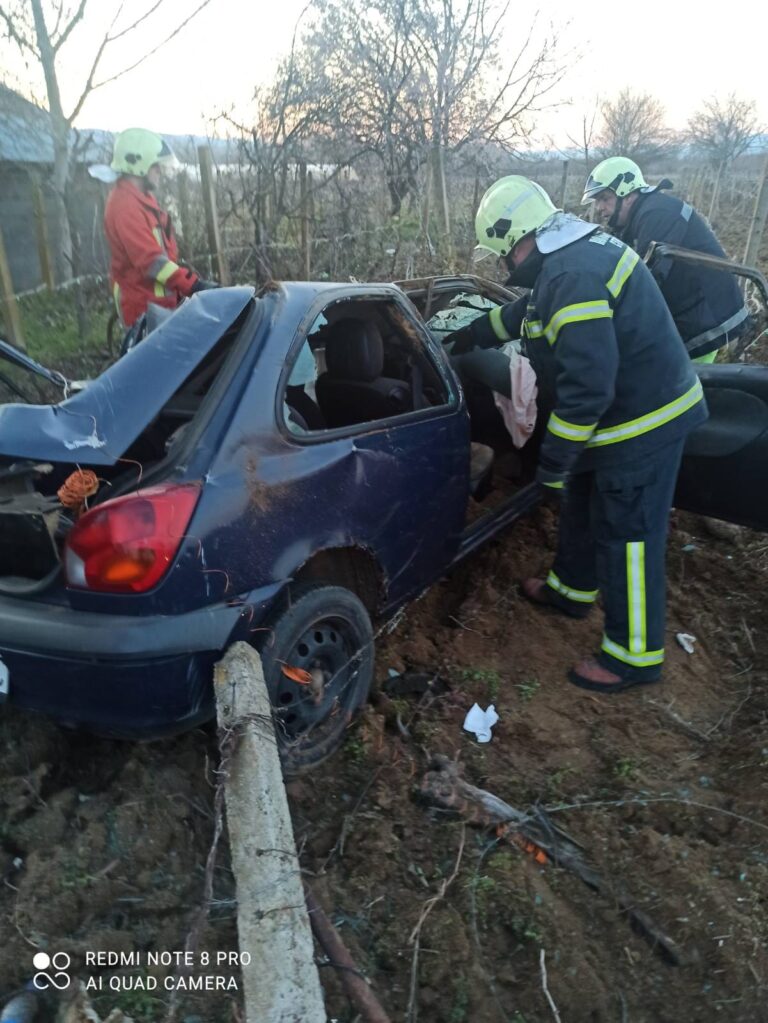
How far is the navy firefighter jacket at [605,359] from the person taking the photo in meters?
2.83

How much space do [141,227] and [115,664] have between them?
11.3 feet

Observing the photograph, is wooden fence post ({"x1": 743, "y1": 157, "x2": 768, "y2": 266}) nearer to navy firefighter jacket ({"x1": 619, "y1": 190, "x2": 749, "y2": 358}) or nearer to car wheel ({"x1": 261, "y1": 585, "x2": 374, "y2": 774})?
navy firefighter jacket ({"x1": 619, "y1": 190, "x2": 749, "y2": 358})

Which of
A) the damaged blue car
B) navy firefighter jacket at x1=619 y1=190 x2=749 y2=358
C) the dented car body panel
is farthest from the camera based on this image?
navy firefighter jacket at x1=619 y1=190 x2=749 y2=358

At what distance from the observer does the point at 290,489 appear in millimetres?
2320

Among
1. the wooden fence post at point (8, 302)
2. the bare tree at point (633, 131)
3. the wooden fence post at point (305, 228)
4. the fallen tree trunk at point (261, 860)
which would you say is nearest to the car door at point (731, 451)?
the fallen tree trunk at point (261, 860)

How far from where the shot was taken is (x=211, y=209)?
26.1 ft

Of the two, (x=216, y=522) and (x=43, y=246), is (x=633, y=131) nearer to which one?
(x=43, y=246)

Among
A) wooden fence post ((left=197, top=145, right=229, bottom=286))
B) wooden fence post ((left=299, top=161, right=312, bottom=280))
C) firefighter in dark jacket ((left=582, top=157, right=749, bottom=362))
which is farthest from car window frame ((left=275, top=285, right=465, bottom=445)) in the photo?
wooden fence post ((left=197, top=145, right=229, bottom=286))

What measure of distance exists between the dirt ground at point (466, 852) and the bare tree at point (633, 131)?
58.8 ft

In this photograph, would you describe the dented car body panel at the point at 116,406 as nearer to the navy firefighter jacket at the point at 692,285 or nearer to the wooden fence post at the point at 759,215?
the navy firefighter jacket at the point at 692,285

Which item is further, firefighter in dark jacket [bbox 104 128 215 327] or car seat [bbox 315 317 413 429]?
firefighter in dark jacket [bbox 104 128 215 327]

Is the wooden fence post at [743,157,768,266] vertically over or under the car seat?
over

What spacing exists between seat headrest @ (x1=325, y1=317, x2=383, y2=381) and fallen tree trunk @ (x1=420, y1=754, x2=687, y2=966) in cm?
159

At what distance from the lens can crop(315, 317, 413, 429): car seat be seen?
3182mm
